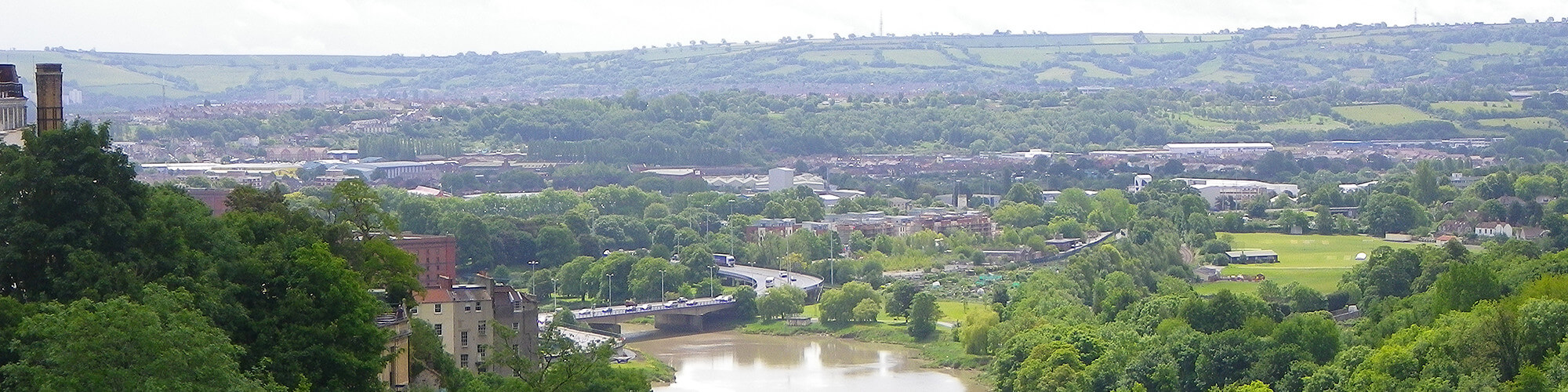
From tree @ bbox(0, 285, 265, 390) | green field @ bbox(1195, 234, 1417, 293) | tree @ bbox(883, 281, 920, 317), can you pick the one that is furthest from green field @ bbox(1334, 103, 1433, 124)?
tree @ bbox(0, 285, 265, 390)

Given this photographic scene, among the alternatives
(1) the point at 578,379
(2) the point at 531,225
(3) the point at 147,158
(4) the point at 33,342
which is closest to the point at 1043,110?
(3) the point at 147,158

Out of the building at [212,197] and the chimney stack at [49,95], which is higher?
the chimney stack at [49,95]

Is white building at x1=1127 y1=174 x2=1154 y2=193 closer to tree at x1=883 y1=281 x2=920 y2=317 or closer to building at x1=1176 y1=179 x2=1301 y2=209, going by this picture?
building at x1=1176 y1=179 x2=1301 y2=209

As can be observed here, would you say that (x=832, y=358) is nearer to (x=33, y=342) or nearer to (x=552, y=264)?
(x=552, y=264)

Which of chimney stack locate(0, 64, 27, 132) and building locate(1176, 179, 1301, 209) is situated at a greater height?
chimney stack locate(0, 64, 27, 132)

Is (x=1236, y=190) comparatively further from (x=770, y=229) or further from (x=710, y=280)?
(x=710, y=280)

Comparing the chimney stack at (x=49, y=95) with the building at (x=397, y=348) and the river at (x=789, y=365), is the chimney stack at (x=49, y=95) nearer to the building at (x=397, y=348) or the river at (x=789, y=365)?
the building at (x=397, y=348)

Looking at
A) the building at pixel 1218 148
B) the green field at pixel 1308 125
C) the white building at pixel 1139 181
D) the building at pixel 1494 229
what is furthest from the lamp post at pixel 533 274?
the green field at pixel 1308 125
